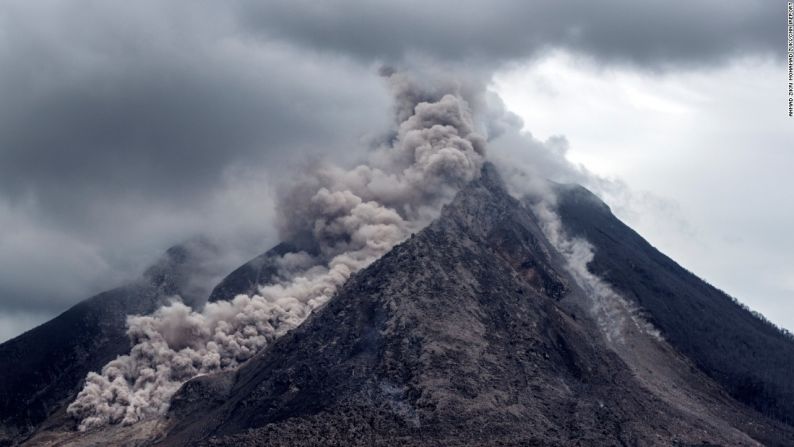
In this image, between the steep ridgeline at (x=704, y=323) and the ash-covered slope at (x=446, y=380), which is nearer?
the ash-covered slope at (x=446, y=380)

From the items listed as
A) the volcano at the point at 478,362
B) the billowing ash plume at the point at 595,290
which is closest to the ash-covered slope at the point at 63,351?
the volcano at the point at 478,362

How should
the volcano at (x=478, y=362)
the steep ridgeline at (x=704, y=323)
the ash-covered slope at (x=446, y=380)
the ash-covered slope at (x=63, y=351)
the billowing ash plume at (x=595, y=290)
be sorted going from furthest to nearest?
1. the ash-covered slope at (x=63, y=351)
2. the billowing ash plume at (x=595, y=290)
3. the steep ridgeline at (x=704, y=323)
4. the volcano at (x=478, y=362)
5. the ash-covered slope at (x=446, y=380)

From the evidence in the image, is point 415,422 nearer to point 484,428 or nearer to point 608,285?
point 484,428

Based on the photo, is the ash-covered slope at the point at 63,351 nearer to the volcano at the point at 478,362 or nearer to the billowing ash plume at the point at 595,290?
the volcano at the point at 478,362

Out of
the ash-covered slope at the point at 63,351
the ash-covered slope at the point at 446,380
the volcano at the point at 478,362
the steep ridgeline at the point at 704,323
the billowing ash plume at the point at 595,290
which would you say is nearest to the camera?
the ash-covered slope at the point at 446,380

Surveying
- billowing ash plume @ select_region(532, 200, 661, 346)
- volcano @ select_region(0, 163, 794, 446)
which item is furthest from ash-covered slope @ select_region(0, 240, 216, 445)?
billowing ash plume @ select_region(532, 200, 661, 346)

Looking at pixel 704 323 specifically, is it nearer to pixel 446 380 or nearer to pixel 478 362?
pixel 478 362

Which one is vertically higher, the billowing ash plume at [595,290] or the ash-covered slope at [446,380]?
the billowing ash plume at [595,290]
